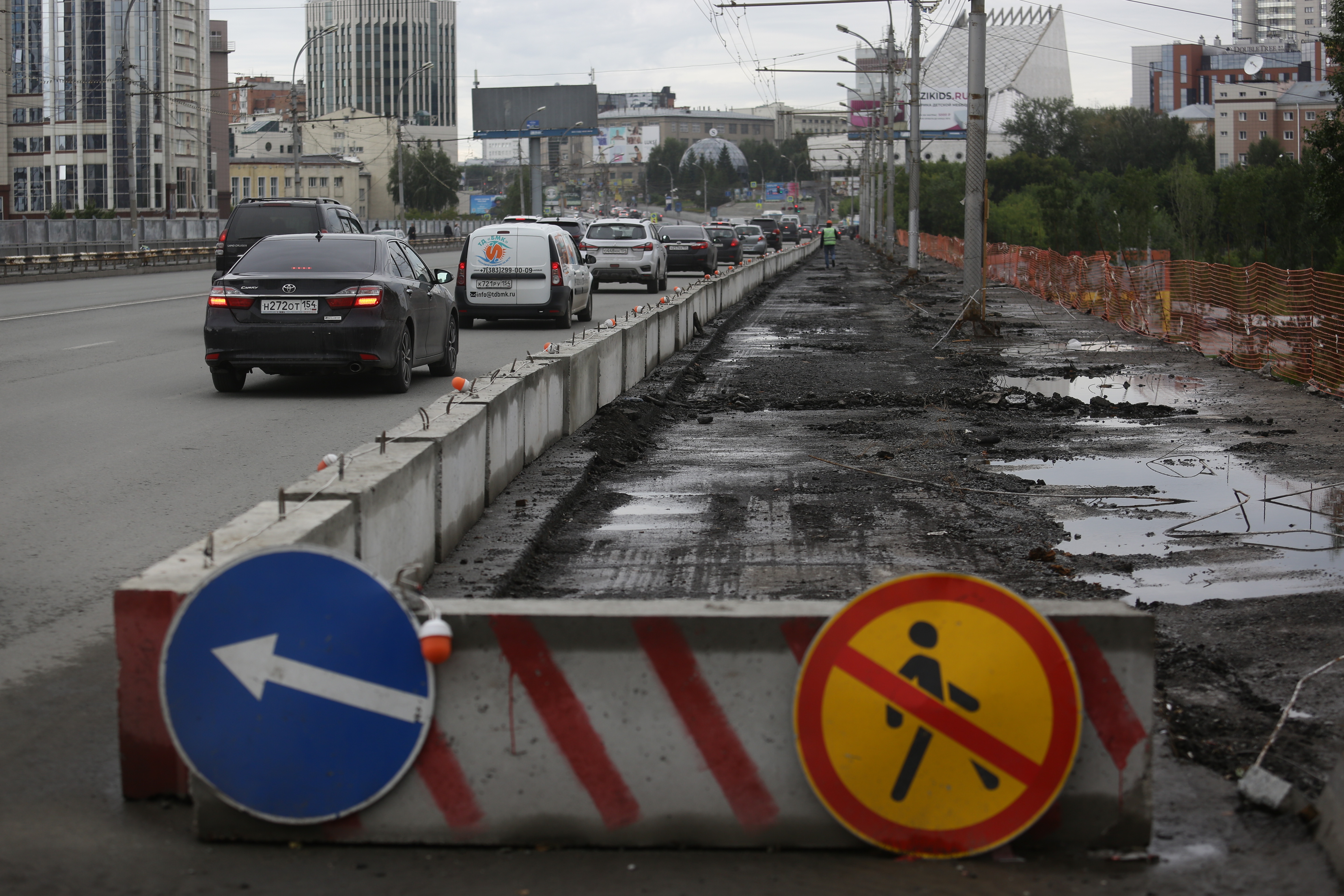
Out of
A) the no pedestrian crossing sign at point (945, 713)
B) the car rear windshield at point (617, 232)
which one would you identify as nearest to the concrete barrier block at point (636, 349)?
the no pedestrian crossing sign at point (945, 713)

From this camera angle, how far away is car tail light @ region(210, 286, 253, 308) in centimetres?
1391

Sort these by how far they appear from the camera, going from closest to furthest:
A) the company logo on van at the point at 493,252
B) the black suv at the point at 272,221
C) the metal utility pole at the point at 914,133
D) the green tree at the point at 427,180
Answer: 1. the black suv at the point at 272,221
2. the company logo on van at the point at 493,252
3. the metal utility pole at the point at 914,133
4. the green tree at the point at 427,180

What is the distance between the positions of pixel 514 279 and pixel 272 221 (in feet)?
12.5

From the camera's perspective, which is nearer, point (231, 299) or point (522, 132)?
point (231, 299)

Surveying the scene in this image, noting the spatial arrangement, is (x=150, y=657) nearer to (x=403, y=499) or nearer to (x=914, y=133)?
(x=403, y=499)

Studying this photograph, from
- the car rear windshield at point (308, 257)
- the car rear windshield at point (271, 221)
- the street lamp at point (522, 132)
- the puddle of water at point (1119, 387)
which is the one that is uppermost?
the street lamp at point (522, 132)

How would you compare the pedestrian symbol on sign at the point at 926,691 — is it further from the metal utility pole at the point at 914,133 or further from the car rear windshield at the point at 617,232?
the metal utility pole at the point at 914,133

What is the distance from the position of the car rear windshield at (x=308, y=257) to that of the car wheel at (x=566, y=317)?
892 cm

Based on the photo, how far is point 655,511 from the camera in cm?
912

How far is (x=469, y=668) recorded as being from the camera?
159 inches

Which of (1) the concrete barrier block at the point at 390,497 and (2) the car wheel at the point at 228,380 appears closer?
(1) the concrete barrier block at the point at 390,497

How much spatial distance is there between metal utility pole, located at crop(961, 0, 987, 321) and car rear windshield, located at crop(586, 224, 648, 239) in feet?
33.8

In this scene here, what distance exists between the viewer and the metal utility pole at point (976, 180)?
24.9 meters

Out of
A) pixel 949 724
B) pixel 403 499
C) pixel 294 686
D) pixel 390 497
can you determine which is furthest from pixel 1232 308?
pixel 294 686
